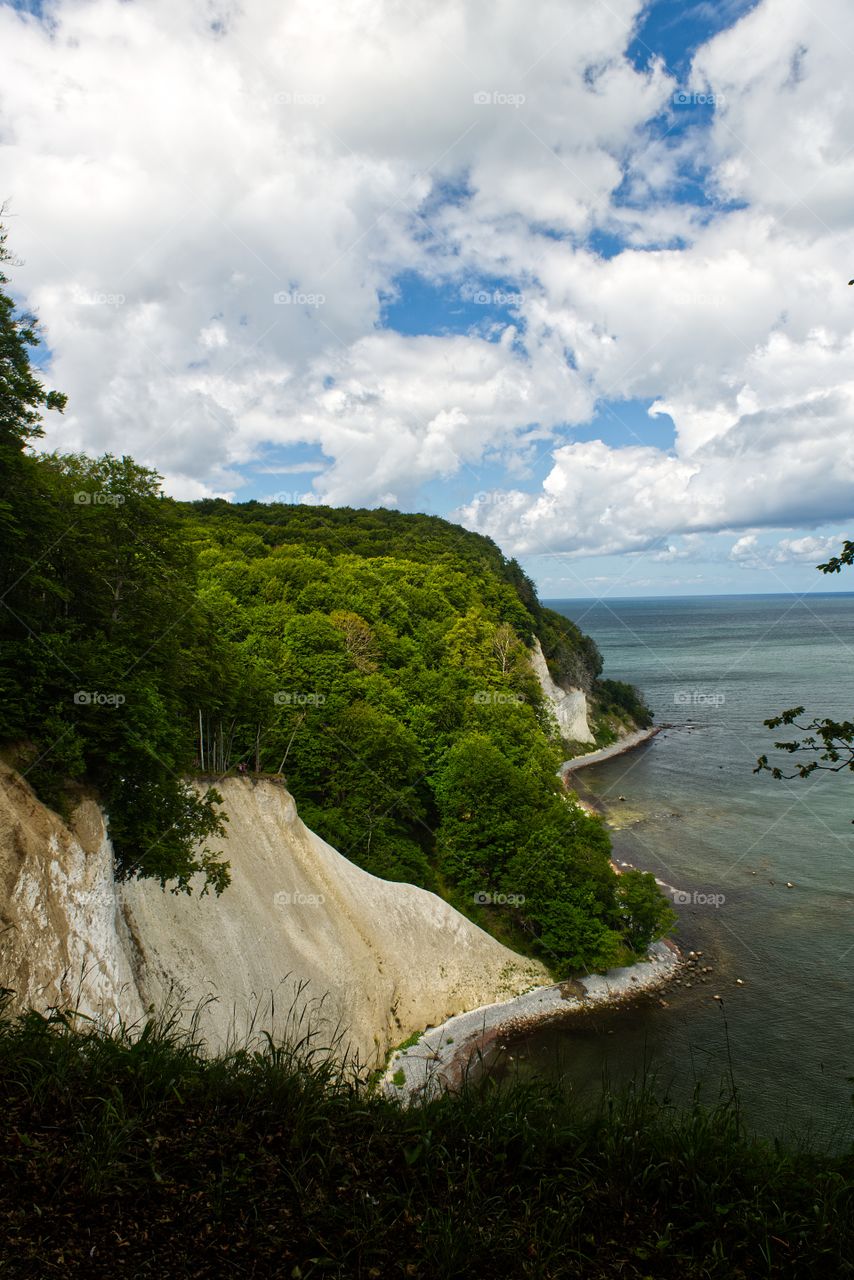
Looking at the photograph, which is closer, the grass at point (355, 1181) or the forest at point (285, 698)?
the grass at point (355, 1181)

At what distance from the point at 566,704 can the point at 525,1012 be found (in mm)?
50775

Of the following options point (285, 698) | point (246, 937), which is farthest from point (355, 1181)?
point (285, 698)

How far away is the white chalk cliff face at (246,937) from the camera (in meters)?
12.1

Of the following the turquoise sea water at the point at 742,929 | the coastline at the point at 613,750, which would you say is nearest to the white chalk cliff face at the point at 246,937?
the turquoise sea water at the point at 742,929

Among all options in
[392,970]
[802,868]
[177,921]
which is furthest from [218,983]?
[802,868]

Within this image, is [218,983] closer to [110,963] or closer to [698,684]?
[110,963]

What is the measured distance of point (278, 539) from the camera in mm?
81938

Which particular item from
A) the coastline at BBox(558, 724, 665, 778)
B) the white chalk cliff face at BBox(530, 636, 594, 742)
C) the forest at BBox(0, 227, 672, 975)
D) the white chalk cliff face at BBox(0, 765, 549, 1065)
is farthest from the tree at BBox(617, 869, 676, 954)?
the white chalk cliff face at BBox(530, 636, 594, 742)

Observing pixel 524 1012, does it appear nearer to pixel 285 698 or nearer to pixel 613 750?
pixel 285 698

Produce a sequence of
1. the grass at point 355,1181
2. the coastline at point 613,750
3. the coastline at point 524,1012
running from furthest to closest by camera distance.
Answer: the coastline at point 613,750 → the coastline at point 524,1012 → the grass at point 355,1181

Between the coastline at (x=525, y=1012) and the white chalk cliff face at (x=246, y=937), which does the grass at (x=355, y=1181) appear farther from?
the coastline at (x=525, y=1012)

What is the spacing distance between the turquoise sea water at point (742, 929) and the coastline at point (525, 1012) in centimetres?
96

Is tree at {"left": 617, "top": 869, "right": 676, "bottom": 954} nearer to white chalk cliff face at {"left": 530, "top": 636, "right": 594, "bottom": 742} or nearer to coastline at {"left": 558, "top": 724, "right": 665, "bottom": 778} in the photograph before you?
coastline at {"left": 558, "top": 724, "right": 665, "bottom": 778}

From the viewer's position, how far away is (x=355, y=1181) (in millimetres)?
4844
